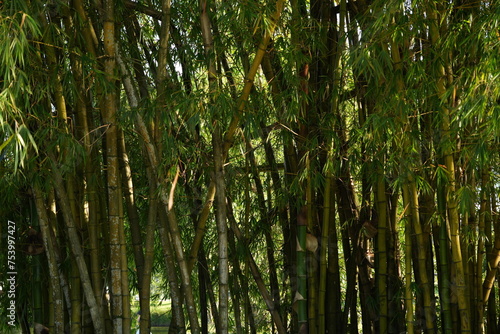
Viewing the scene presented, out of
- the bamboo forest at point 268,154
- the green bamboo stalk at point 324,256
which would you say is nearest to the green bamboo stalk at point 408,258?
the bamboo forest at point 268,154

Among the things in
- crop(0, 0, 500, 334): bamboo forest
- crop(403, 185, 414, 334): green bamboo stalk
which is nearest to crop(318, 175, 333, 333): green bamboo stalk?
crop(0, 0, 500, 334): bamboo forest

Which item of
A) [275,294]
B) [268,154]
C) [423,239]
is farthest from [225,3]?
[275,294]

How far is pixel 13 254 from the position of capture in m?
4.18

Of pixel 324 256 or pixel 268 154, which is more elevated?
pixel 268 154

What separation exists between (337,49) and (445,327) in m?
1.70

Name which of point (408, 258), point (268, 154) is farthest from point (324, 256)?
point (268, 154)

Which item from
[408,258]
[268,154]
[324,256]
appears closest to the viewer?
[408,258]

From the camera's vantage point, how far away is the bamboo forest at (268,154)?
2.98 m

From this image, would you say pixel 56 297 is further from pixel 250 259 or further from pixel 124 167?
pixel 250 259

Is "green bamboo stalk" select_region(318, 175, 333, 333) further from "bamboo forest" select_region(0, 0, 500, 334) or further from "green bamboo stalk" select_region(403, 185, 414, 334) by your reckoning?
"green bamboo stalk" select_region(403, 185, 414, 334)

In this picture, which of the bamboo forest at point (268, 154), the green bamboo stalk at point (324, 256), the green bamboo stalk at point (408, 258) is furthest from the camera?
the green bamboo stalk at point (324, 256)

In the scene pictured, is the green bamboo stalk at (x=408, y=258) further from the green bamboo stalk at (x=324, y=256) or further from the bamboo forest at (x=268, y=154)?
the green bamboo stalk at (x=324, y=256)

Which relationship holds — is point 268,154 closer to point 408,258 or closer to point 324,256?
point 324,256

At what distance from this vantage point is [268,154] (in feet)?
13.2
